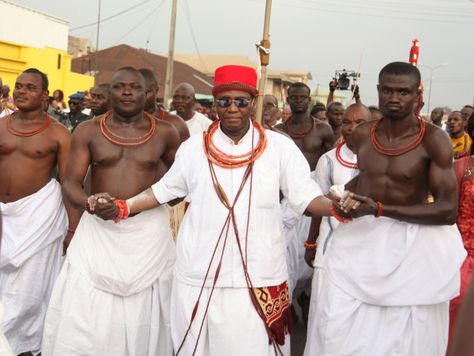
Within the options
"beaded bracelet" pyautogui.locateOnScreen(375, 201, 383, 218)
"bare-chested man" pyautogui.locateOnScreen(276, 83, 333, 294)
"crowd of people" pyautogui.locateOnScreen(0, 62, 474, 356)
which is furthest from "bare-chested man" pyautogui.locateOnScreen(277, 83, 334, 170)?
"beaded bracelet" pyautogui.locateOnScreen(375, 201, 383, 218)

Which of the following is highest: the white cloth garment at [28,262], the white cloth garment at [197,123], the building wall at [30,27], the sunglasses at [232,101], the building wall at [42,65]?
the building wall at [30,27]

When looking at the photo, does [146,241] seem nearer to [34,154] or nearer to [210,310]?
[210,310]

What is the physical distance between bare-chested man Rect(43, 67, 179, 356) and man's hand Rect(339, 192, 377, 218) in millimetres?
1558

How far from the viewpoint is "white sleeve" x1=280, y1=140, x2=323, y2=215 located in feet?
13.0

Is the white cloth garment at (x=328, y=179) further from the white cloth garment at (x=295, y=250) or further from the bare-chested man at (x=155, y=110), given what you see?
the bare-chested man at (x=155, y=110)

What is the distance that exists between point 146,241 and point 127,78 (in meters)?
1.18

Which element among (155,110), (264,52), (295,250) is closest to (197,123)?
(155,110)

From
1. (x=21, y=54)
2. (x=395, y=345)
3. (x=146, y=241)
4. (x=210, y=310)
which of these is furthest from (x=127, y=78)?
(x=21, y=54)

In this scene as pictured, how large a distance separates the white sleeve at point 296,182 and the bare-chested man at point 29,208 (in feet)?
7.27

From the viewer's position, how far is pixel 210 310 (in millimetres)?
3953

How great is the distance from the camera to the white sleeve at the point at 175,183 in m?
4.18

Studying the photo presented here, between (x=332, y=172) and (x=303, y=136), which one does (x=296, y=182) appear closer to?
(x=332, y=172)

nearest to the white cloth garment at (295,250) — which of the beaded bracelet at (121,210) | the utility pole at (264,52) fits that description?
the utility pole at (264,52)

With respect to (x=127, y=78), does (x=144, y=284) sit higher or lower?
lower
